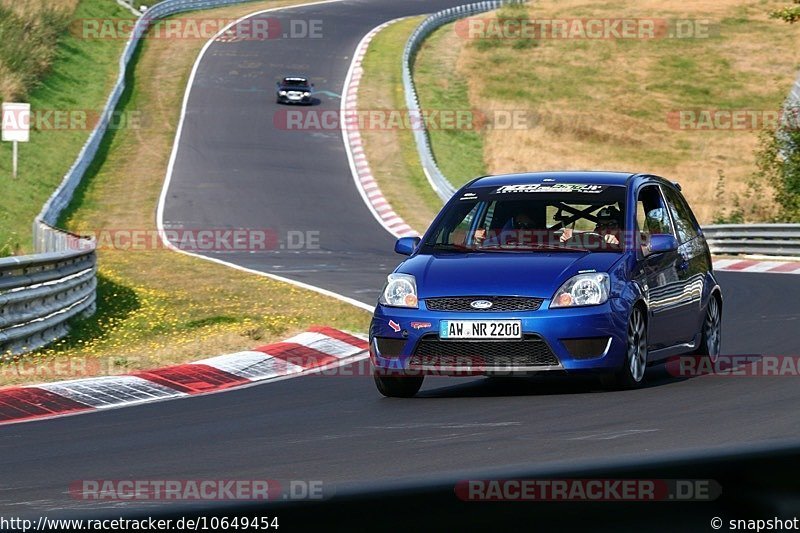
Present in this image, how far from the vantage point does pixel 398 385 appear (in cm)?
1045

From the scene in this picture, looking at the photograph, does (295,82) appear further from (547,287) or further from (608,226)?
(547,287)

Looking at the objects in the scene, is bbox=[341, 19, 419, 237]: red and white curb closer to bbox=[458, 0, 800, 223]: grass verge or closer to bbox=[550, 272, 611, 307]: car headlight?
bbox=[458, 0, 800, 223]: grass verge

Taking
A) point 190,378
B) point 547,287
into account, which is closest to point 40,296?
point 190,378

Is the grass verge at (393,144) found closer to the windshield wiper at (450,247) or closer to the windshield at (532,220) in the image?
the windshield at (532,220)

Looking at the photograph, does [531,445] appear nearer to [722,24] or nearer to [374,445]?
[374,445]

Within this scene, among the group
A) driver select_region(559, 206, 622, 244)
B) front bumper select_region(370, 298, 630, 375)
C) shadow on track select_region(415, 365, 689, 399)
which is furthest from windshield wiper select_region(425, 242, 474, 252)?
shadow on track select_region(415, 365, 689, 399)

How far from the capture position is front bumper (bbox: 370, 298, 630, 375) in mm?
9656

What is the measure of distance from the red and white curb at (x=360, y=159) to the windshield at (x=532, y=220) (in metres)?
20.1

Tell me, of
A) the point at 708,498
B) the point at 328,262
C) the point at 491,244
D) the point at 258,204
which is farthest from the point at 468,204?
the point at 258,204

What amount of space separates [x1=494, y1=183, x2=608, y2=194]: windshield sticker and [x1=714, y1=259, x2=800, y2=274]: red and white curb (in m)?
14.5

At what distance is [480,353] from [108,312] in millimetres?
8238

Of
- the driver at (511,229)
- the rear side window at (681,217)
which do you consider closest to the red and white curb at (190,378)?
the driver at (511,229)

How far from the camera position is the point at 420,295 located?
998cm

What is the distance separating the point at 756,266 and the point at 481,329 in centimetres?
1725
